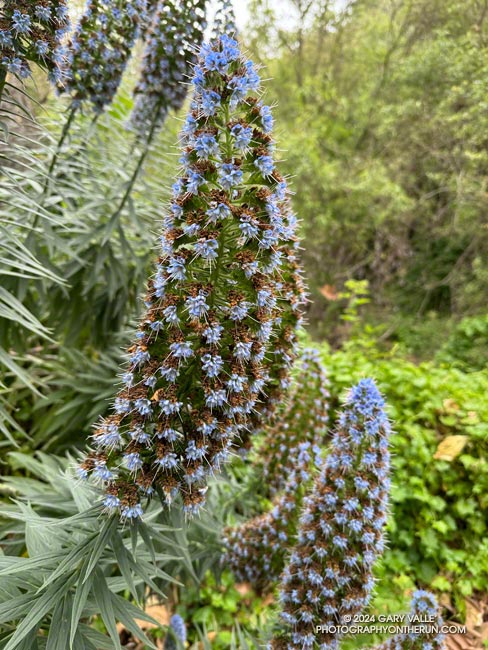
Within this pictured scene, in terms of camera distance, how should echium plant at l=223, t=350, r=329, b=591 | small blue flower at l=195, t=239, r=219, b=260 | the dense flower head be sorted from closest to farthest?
small blue flower at l=195, t=239, r=219, b=260 < the dense flower head < echium plant at l=223, t=350, r=329, b=591

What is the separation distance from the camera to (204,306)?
1.39 m

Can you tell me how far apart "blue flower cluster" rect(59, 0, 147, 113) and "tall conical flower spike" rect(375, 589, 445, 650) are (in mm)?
2936

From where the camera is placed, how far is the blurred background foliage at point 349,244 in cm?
300

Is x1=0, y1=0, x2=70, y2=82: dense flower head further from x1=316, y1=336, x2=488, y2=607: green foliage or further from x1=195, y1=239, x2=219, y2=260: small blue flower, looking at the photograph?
x1=316, y1=336, x2=488, y2=607: green foliage

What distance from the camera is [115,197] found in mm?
3217

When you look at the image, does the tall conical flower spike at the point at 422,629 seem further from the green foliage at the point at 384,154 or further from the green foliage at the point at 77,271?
the green foliage at the point at 384,154

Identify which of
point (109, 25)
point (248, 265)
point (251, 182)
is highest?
point (109, 25)

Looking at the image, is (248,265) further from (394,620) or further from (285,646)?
(394,620)

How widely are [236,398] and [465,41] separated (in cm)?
581

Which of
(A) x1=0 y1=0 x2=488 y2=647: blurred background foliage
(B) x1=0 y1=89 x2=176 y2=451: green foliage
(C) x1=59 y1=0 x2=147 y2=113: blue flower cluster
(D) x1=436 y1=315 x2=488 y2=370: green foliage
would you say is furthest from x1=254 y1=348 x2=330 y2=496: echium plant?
(D) x1=436 y1=315 x2=488 y2=370: green foliage

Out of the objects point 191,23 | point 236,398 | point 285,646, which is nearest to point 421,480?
point 285,646

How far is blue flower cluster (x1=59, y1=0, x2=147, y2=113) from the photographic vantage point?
2516 millimetres

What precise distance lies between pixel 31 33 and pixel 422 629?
8.95 ft

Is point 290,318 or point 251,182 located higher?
point 251,182
